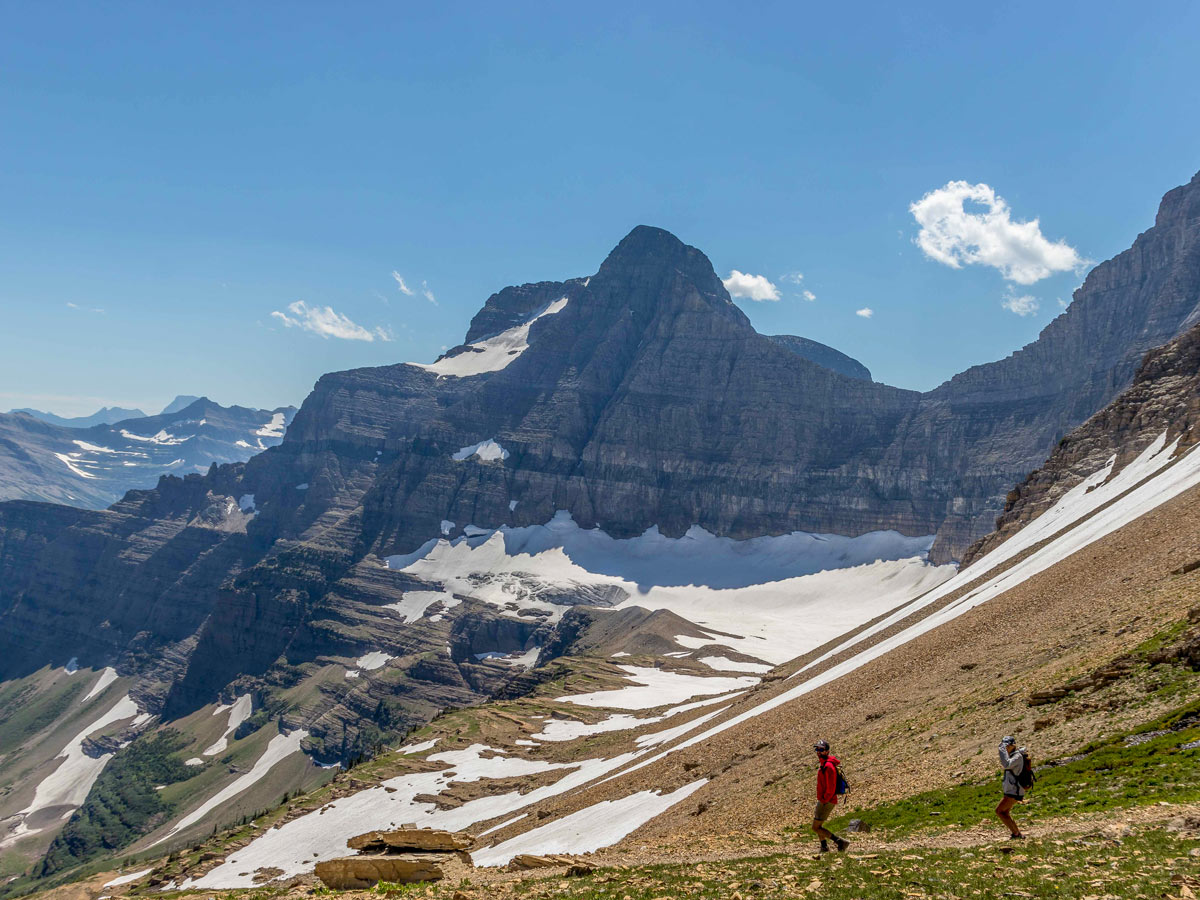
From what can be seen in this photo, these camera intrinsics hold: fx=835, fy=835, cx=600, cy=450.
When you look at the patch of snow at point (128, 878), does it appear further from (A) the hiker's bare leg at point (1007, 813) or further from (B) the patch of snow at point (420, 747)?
(A) the hiker's bare leg at point (1007, 813)

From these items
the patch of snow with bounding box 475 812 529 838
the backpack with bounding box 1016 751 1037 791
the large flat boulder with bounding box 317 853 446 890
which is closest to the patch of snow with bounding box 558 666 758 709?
the patch of snow with bounding box 475 812 529 838

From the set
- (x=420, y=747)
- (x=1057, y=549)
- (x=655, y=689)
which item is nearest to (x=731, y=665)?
(x=655, y=689)

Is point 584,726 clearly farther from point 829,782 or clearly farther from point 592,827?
point 829,782

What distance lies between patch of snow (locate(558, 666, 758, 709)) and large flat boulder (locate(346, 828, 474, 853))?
251ft

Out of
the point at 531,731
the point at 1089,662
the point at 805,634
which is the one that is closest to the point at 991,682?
the point at 1089,662

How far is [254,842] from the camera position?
71.8m

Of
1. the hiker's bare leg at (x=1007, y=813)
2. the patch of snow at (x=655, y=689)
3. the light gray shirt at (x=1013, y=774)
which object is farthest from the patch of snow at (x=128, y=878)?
the light gray shirt at (x=1013, y=774)

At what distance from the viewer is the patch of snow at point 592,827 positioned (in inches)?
1561

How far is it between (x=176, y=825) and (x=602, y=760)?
15792 centimetres

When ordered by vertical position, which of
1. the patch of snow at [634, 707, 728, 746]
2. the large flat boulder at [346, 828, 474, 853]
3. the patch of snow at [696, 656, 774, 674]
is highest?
the large flat boulder at [346, 828, 474, 853]

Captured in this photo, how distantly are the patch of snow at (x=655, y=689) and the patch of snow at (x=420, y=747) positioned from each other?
2045 cm

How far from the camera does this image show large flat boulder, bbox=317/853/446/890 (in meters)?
24.6

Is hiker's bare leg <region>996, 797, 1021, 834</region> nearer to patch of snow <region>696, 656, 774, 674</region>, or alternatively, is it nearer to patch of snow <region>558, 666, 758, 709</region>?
patch of snow <region>558, 666, 758, 709</region>

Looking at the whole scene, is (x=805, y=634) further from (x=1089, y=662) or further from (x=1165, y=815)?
(x=1165, y=815)
